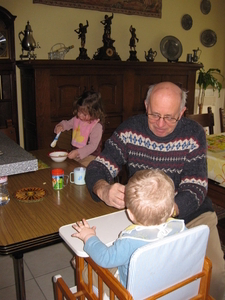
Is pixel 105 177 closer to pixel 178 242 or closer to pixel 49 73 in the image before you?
pixel 178 242

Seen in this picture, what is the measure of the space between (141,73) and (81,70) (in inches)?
33.5

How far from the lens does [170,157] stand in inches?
57.2

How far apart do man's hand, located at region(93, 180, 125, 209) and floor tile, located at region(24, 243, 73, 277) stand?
101 cm

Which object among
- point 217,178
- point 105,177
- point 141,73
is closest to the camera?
point 105,177

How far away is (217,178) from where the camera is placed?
84.6 inches

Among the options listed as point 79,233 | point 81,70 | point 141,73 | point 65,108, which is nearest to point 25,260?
point 79,233

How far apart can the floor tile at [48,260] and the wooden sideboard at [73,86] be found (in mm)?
1453

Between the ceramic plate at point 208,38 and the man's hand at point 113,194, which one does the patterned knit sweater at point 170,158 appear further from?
the ceramic plate at point 208,38

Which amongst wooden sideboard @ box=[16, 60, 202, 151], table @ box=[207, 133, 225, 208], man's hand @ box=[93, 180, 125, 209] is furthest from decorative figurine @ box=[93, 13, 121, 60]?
man's hand @ box=[93, 180, 125, 209]

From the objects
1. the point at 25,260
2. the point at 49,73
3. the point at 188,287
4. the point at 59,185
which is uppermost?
the point at 49,73

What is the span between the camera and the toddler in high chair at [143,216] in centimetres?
95

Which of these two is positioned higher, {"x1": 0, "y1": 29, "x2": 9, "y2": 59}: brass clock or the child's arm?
{"x1": 0, "y1": 29, "x2": 9, "y2": 59}: brass clock

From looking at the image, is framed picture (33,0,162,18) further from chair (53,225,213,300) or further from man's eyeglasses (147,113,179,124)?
chair (53,225,213,300)

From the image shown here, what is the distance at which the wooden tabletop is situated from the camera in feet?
3.84
